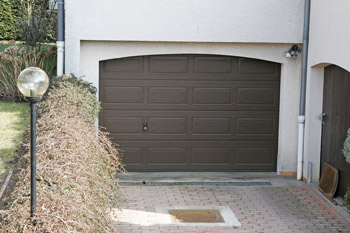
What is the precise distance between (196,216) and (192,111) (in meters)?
3.17

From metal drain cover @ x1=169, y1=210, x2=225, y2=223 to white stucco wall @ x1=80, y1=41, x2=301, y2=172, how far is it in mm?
3094

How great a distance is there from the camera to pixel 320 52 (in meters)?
10.0

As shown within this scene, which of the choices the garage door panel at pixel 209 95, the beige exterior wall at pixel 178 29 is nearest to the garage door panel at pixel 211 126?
the garage door panel at pixel 209 95

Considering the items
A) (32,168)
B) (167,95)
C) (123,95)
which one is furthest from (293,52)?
(32,168)

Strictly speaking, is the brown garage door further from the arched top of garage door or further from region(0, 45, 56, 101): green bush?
region(0, 45, 56, 101): green bush

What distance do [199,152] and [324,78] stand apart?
2.79m

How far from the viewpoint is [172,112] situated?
36.8 ft

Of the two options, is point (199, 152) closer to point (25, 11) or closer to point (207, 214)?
point (207, 214)

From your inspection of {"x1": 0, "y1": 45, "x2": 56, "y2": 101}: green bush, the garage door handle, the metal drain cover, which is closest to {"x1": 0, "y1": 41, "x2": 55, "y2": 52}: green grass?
{"x1": 0, "y1": 45, "x2": 56, "y2": 101}: green bush

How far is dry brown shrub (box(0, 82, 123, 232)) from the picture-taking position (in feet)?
13.2

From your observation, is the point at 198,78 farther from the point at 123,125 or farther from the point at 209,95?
the point at 123,125

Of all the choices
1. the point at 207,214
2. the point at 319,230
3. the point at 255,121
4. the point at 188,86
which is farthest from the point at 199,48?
the point at 319,230

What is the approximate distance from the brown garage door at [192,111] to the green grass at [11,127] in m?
1.67

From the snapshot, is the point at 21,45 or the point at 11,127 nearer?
the point at 11,127
